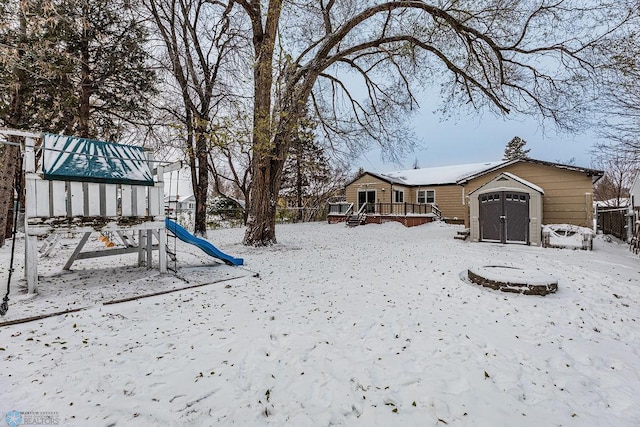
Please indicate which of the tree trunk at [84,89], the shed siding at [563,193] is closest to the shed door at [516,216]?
the shed siding at [563,193]

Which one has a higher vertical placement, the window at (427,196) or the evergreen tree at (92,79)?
the evergreen tree at (92,79)

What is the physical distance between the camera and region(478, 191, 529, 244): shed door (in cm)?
987

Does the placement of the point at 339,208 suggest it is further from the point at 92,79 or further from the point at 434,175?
the point at 92,79

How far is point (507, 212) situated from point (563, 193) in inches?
99.6

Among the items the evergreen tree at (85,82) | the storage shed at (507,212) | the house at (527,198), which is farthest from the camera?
the house at (527,198)

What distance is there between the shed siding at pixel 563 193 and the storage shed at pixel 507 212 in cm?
121

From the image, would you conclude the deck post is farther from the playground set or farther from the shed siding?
the shed siding

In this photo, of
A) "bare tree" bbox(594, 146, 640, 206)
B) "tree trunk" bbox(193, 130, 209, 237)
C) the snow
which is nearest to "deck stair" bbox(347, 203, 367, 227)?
the snow

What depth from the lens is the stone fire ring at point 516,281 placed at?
4.32m

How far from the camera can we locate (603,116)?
8.41 meters

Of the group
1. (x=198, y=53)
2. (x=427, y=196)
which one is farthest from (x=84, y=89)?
(x=427, y=196)

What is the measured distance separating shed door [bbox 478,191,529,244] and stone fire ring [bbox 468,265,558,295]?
583 centimetres

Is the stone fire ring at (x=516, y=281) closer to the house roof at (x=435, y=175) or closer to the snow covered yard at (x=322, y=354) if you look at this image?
the snow covered yard at (x=322, y=354)

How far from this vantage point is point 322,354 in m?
2.58
